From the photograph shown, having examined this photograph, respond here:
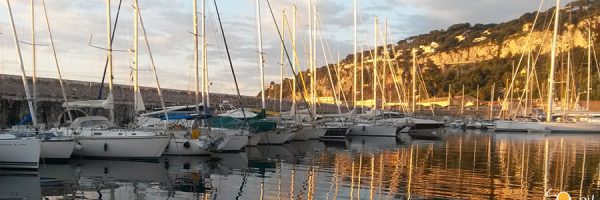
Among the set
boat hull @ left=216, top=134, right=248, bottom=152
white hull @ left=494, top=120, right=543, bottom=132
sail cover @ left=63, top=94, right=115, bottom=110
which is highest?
sail cover @ left=63, top=94, right=115, bottom=110

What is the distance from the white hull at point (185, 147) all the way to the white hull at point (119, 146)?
1881 millimetres

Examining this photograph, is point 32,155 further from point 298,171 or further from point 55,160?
point 298,171

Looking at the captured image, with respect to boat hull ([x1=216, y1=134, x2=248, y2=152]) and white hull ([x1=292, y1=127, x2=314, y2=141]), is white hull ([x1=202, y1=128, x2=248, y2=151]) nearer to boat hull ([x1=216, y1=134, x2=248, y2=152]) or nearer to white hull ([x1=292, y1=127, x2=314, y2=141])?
boat hull ([x1=216, y1=134, x2=248, y2=152])

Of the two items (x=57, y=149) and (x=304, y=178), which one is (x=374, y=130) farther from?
(x=304, y=178)

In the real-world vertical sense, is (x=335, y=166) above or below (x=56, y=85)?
below

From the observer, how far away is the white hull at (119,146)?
24656 millimetres

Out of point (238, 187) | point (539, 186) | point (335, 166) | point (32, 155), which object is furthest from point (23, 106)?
point (539, 186)

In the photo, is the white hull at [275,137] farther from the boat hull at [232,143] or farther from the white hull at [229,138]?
the boat hull at [232,143]

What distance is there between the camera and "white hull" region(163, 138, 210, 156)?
26844 mm

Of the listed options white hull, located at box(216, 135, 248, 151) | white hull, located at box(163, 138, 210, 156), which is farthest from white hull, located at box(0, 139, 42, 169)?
white hull, located at box(216, 135, 248, 151)

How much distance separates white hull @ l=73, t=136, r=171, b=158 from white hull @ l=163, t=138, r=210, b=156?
6.17 feet

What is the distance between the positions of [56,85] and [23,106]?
6.87m

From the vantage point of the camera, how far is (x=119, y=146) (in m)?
24.7

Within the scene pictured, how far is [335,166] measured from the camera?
2347 cm
